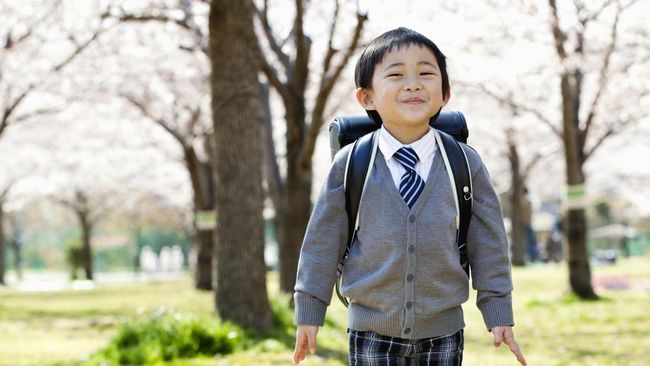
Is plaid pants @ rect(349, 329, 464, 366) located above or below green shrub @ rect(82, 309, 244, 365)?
above

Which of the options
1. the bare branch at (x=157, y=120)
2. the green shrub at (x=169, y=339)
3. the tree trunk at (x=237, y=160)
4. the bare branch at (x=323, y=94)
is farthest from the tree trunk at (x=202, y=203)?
the green shrub at (x=169, y=339)

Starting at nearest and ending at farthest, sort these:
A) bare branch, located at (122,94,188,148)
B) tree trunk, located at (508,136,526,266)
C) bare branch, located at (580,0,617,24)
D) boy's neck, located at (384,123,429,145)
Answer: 1. boy's neck, located at (384,123,429,145)
2. bare branch, located at (580,0,617,24)
3. bare branch, located at (122,94,188,148)
4. tree trunk, located at (508,136,526,266)

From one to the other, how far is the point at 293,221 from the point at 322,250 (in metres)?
9.08

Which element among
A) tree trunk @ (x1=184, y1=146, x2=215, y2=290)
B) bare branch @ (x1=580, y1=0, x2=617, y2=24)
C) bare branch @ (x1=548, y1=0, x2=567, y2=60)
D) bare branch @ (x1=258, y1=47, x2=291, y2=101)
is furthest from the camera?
tree trunk @ (x1=184, y1=146, x2=215, y2=290)

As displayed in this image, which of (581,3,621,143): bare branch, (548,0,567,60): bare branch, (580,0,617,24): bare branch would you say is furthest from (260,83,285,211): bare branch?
(580,0,617,24): bare branch

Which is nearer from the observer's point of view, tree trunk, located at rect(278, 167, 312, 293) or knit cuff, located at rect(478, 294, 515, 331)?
knit cuff, located at rect(478, 294, 515, 331)

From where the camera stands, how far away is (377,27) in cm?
1259

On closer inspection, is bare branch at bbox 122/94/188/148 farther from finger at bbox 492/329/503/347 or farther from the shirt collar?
finger at bbox 492/329/503/347

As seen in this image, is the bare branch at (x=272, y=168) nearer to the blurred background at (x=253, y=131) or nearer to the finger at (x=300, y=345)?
the blurred background at (x=253, y=131)

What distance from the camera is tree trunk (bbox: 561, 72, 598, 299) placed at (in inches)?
511

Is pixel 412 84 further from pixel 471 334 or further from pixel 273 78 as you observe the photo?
pixel 273 78

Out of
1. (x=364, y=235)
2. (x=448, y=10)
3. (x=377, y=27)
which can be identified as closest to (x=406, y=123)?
(x=364, y=235)

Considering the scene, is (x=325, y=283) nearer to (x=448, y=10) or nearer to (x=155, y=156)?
(x=448, y=10)

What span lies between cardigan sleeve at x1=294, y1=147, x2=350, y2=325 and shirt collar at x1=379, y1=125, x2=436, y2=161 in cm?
14
